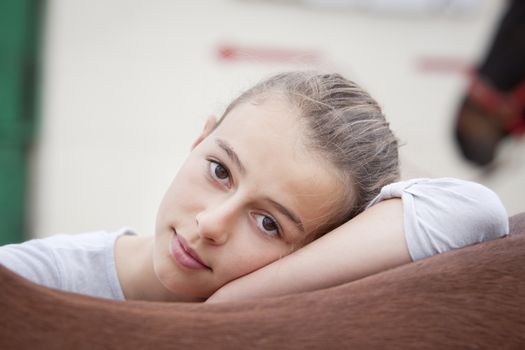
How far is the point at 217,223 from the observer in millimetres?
687

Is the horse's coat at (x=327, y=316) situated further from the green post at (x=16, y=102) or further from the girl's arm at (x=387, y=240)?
the green post at (x=16, y=102)

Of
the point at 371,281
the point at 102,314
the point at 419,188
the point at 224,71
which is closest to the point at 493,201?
the point at 419,188

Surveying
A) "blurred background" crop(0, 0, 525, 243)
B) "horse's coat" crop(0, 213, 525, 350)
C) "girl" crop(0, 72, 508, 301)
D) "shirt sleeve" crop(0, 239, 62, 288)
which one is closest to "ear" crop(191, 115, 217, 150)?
"girl" crop(0, 72, 508, 301)

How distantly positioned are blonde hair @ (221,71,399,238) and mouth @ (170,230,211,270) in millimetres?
169

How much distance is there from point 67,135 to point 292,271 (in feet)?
9.59

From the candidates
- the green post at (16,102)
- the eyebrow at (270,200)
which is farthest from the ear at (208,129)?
the green post at (16,102)

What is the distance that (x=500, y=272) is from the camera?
0.54 meters

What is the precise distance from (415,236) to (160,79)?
294cm

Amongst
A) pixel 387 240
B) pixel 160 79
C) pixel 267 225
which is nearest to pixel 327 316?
pixel 387 240

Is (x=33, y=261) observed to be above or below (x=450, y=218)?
below

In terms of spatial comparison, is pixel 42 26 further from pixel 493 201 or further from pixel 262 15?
pixel 493 201

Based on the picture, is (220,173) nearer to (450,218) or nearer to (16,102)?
(450,218)

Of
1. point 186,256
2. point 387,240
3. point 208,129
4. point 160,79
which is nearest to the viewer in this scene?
point 387,240

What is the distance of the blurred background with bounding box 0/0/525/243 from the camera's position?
3283 millimetres
